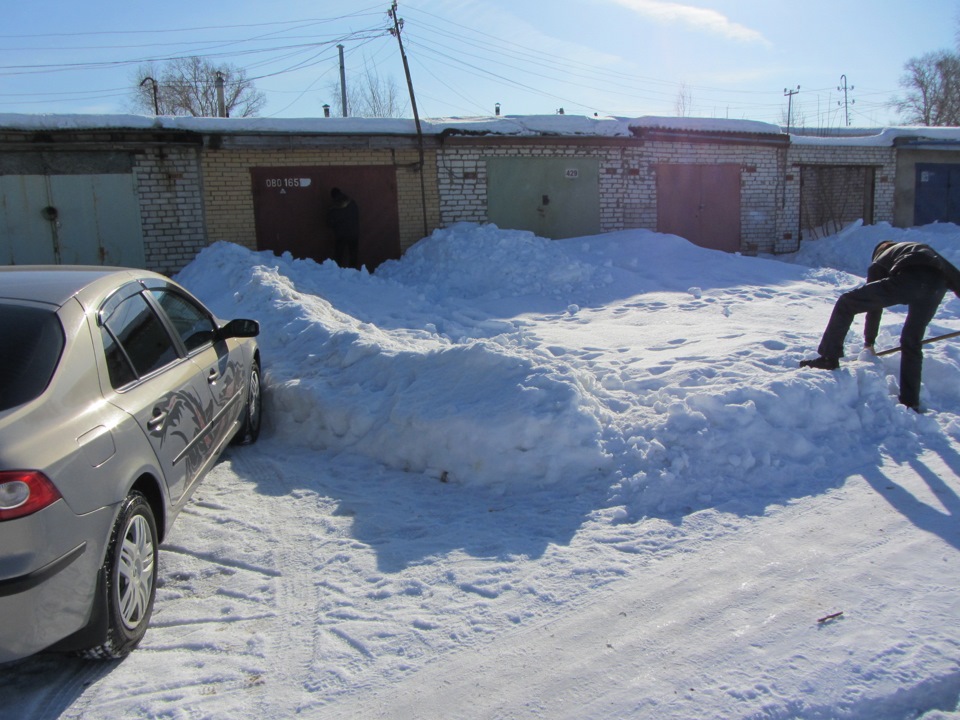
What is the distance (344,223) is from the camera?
13.0 meters

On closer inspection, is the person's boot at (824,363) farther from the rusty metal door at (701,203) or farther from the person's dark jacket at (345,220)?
the rusty metal door at (701,203)

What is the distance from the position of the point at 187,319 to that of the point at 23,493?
2.39 m

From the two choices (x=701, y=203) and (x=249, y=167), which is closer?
(x=249, y=167)

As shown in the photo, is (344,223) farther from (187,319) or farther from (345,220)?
(187,319)

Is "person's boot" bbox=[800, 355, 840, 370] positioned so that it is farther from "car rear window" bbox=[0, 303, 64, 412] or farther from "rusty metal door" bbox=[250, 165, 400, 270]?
"rusty metal door" bbox=[250, 165, 400, 270]

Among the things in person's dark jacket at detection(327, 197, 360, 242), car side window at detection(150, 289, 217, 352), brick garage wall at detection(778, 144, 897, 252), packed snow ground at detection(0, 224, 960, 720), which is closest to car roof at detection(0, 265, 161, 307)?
car side window at detection(150, 289, 217, 352)

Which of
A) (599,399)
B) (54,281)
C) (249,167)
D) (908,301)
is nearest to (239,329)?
(54,281)

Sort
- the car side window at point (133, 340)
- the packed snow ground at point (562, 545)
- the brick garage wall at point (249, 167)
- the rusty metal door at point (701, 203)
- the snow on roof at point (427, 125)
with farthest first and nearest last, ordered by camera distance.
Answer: the rusty metal door at point (701, 203) < the brick garage wall at point (249, 167) < the snow on roof at point (427, 125) < the car side window at point (133, 340) < the packed snow ground at point (562, 545)

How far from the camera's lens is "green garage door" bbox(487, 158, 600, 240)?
1474cm

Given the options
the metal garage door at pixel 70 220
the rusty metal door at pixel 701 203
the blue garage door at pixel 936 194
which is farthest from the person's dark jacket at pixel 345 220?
the blue garage door at pixel 936 194

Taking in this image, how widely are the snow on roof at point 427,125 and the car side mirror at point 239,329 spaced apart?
8766 millimetres

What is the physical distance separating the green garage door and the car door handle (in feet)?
38.4

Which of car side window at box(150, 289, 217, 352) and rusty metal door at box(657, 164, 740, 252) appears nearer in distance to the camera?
car side window at box(150, 289, 217, 352)

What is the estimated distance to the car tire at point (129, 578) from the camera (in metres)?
2.79
